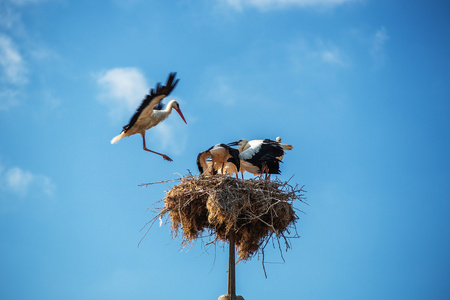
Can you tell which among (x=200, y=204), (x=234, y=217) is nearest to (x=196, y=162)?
(x=200, y=204)

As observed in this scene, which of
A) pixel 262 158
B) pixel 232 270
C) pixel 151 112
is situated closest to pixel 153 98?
pixel 151 112

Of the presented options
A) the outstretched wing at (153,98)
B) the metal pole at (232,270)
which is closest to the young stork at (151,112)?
the outstretched wing at (153,98)

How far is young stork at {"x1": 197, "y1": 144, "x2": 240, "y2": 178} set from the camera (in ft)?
34.3

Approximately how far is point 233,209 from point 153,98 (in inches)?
106

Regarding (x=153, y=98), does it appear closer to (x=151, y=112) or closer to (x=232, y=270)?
(x=151, y=112)

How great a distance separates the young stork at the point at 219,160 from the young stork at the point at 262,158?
0.26m

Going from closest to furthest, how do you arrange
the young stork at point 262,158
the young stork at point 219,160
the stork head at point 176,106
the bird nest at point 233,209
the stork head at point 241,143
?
the bird nest at point 233,209, the young stork at point 219,160, the young stork at point 262,158, the stork head at point 176,106, the stork head at point 241,143

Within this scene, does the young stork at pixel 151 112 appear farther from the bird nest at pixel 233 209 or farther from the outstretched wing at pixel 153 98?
the bird nest at pixel 233 209

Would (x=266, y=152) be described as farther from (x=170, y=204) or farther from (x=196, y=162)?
(x=170, y=204)

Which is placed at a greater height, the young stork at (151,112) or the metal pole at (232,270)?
the young stork at (151,112)

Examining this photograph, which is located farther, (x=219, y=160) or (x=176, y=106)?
(x=176, y=106)

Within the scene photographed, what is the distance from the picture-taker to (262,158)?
10945 mm

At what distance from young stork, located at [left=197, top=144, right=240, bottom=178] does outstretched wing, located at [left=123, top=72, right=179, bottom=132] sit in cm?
117

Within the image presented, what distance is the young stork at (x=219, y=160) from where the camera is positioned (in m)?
10.5
